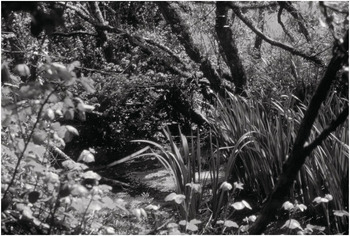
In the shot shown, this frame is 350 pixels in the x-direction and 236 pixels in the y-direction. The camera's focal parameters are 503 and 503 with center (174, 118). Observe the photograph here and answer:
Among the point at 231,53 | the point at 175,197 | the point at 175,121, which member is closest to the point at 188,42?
the point at 231,53

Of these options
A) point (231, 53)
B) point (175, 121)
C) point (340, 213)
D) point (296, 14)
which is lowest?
point (340, 213)

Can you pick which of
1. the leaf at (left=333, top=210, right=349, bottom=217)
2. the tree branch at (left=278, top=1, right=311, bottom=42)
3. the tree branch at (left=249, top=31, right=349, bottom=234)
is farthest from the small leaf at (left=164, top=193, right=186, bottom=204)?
the tree branch at (left=278, top=1, right=311, bottom=42)

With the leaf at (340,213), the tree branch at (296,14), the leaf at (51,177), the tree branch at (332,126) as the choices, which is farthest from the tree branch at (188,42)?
the leaf at (51,177)

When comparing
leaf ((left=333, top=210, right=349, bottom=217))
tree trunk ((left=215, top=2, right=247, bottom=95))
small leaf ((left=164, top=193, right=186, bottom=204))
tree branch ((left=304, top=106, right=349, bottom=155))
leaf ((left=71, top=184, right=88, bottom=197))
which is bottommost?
leaf ((left=333, top=210, right=349, bottom=217))

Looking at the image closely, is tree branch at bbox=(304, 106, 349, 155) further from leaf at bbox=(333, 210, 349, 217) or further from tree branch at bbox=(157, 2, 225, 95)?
tree branch at bbox=(157, 2, 225, 95)

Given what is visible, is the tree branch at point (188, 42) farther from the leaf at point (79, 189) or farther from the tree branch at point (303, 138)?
the leaf at point (79, 189)

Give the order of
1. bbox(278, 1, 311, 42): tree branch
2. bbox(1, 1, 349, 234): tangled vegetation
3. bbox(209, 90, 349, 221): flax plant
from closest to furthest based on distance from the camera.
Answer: bbox(1, 1, 349, 234): tangled vegetation
bbox(209, 90, 349, 221): flax plant
bbox(278, 1, 311, 42): tree branch

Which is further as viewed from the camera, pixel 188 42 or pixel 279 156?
pixel 188 42

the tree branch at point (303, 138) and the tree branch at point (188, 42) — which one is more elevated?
the tree branch at point (188, 42)

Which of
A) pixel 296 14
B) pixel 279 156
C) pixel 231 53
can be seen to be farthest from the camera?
pixel 231 53

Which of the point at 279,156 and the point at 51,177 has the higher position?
the point at 279,156

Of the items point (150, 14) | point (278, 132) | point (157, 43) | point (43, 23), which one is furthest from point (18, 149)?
point (150, 14)

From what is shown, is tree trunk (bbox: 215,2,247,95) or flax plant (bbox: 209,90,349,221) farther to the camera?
tree trunk (bbox: 215,2,247,95)

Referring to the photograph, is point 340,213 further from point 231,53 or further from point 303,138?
point 231,53
